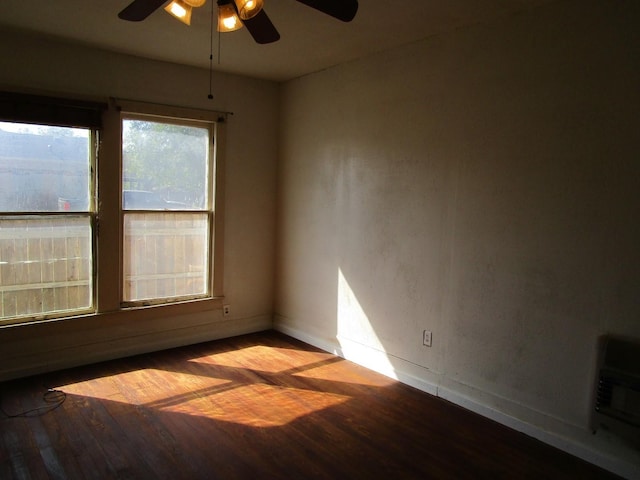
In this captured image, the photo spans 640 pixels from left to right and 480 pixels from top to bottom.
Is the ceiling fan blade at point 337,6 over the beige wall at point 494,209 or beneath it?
over

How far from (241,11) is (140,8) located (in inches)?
18.7

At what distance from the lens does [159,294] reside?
4270mm

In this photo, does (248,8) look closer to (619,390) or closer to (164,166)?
(164,166)

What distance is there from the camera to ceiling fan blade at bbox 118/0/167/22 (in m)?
2.16

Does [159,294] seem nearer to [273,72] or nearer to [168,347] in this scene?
[168,347]

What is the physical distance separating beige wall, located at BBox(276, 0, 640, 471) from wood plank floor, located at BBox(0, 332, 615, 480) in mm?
272

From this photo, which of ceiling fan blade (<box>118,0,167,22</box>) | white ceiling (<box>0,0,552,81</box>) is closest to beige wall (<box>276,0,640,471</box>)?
white ceiling (<box>0,0,552,81</box>)

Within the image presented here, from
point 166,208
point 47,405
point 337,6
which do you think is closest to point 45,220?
point 166,208

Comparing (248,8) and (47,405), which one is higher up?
(248,8)

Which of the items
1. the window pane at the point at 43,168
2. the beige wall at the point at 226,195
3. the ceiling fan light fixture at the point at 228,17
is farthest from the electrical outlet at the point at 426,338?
the window pane at the point at 43,168

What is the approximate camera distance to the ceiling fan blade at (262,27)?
232 cm

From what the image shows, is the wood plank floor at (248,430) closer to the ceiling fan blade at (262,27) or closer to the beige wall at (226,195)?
the beige wall at (226,195)

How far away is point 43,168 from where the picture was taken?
359cm

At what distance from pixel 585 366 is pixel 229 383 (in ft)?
7.88
